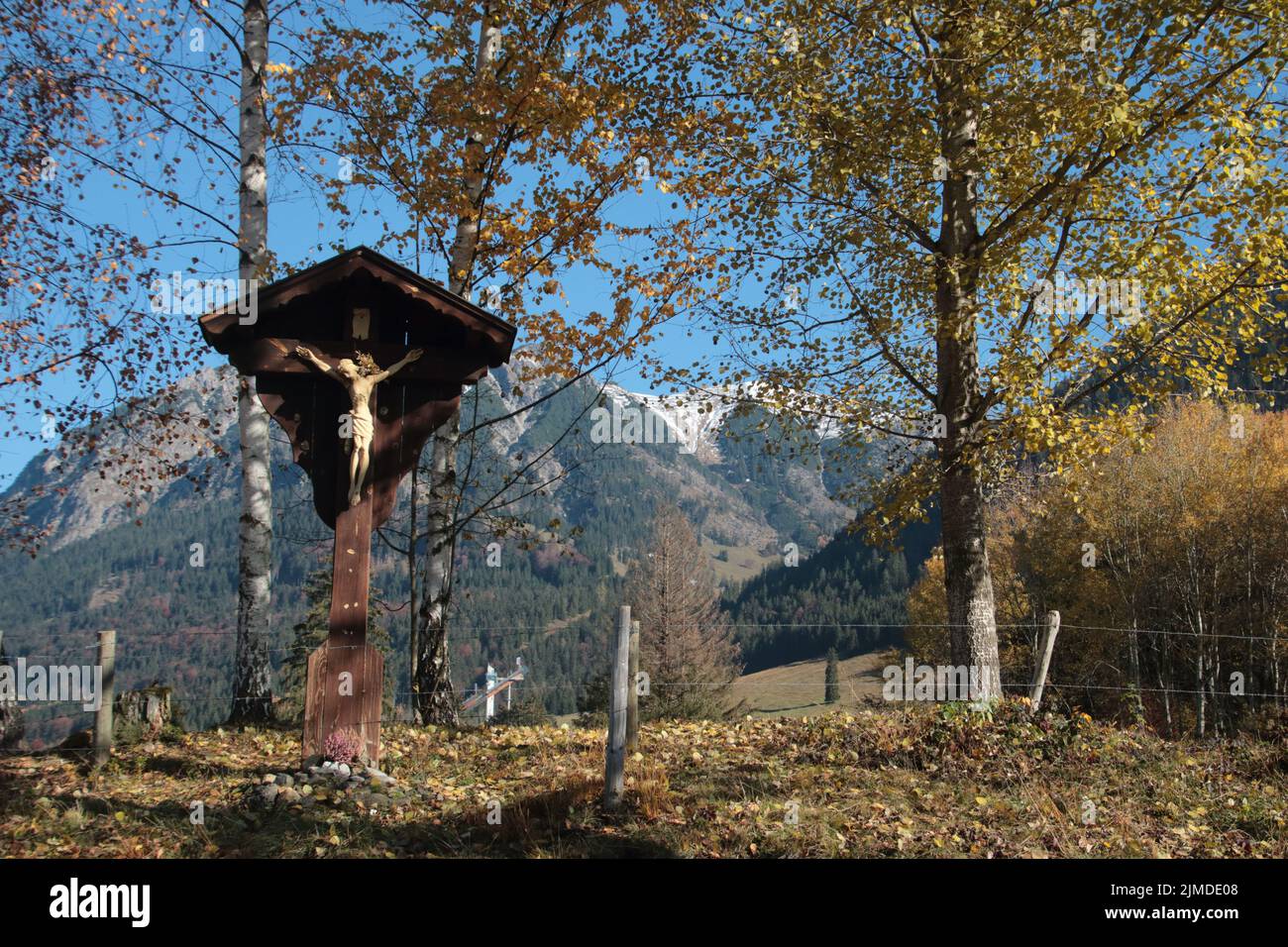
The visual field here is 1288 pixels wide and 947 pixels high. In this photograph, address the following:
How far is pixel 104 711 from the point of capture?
27.5 feet

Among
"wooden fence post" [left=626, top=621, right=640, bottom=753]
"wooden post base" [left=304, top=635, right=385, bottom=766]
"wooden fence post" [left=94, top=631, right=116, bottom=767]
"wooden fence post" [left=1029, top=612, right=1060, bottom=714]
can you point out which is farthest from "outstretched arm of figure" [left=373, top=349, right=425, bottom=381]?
"wooden fence post" [left=1029, top=612, right=1060, bottom=714]

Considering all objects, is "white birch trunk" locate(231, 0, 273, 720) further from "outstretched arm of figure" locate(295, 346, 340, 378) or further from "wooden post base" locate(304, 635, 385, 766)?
"wooden post base" locate(304, 635, 385, 766)

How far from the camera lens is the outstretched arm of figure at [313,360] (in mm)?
7488

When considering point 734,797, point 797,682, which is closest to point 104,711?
point 734,797

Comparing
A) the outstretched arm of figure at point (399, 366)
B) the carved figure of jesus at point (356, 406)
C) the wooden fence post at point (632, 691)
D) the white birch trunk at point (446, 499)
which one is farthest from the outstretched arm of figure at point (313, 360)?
the white birch trunk at point (446, 499)

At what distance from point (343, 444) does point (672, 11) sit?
27.7 ft

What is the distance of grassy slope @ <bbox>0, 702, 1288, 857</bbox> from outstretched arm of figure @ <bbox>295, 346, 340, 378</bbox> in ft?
11.5

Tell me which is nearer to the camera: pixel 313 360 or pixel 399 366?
pixel 313 360

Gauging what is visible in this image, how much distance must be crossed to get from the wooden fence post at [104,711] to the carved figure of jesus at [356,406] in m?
3.43

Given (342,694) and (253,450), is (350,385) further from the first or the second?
(253,450)

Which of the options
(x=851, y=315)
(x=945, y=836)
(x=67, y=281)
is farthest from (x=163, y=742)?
(x=851, y=315)

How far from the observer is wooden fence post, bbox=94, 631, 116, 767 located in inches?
327

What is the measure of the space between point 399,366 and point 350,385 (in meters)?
0.46

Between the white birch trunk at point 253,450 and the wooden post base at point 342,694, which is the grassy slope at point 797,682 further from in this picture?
the wooden post base at point 342,694
